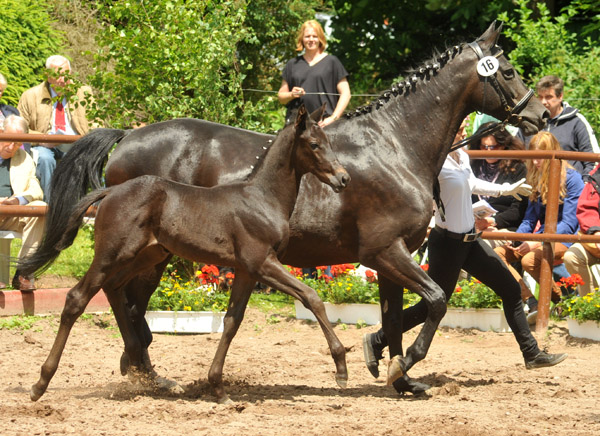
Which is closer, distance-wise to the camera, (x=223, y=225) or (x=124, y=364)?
(x=223, y=225)

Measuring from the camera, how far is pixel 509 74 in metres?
6.27

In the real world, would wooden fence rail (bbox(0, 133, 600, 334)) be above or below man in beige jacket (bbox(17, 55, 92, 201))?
below

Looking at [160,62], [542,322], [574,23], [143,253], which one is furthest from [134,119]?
[574,23]

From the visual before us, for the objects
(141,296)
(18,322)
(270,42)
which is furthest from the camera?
(270,42)

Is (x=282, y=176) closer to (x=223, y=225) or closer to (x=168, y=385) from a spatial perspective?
(x=223, y=225)

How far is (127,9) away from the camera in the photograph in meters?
8.91

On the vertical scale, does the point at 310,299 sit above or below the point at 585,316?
above

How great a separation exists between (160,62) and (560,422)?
5.21 metres

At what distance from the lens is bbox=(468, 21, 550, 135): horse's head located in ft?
20.3

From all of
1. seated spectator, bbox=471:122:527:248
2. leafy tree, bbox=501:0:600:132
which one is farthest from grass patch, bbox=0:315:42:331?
leafy tree, bbox=501:0:600:132

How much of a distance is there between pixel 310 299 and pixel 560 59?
325 inches

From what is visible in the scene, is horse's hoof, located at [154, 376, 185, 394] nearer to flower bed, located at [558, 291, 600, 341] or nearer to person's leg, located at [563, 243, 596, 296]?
flower bed, located at [558, 291, 600, 341]

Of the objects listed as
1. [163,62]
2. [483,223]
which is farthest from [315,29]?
[483,223]

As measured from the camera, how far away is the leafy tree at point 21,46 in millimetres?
11508
